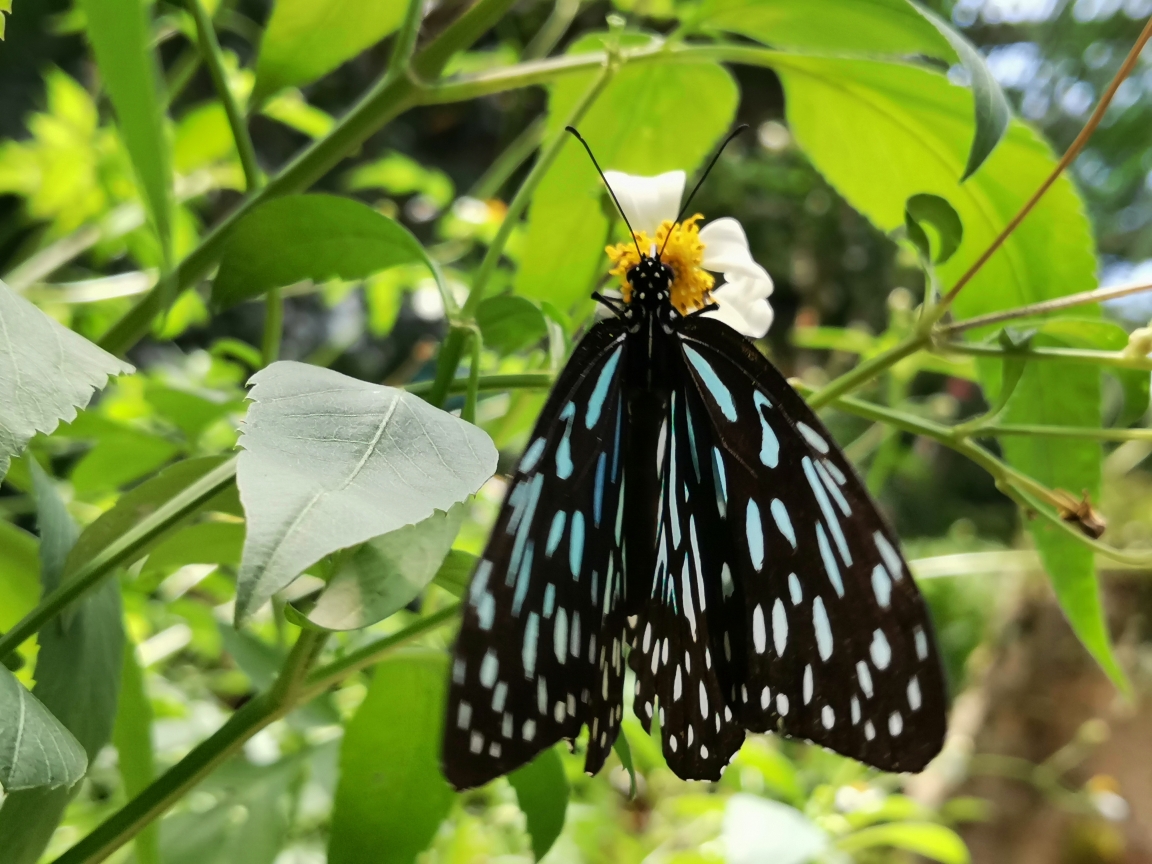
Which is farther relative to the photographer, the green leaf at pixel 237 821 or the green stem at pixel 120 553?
the green leaf at pixel 237 821

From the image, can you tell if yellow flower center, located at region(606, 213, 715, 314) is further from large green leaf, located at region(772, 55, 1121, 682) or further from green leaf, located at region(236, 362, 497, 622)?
green leaf, located at region(236, 362, 497, 622)

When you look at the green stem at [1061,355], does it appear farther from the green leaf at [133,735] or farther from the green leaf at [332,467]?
the green leaf at [133,735]

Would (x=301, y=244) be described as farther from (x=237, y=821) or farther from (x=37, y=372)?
(x=237, y=821)

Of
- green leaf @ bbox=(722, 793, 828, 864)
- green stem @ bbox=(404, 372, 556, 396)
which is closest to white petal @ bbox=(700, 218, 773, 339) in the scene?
green stem @ bbox=(404, 372, 556, 396)

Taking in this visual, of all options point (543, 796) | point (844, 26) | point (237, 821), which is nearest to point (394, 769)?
point (543, 796)

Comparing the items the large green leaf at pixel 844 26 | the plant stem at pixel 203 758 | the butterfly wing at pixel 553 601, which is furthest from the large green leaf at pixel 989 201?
the plant stem at pixel 203 758

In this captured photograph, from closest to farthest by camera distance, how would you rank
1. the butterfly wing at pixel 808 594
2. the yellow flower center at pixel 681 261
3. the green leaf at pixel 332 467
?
the green leaf at pixel 332 467 < the butterfly wing at pixel 808 594 < the yellow flower center at pixel 681 261

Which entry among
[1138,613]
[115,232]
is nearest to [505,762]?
[115,232]
